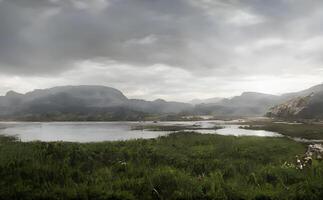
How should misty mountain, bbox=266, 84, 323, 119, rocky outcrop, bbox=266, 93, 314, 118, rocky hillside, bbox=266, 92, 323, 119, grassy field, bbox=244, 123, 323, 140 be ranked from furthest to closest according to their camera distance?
rocky outcrop, bbox=266, 93, 314, 118 < misty mountain, bbox=266, 84, 323, 119 < rocky hillside, bbox=266, 92, 323, 119 < grassy field, bbox=244, 123, 323, 140

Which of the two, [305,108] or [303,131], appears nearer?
[303,131]

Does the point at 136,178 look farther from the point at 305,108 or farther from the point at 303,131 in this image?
the point at 305,108

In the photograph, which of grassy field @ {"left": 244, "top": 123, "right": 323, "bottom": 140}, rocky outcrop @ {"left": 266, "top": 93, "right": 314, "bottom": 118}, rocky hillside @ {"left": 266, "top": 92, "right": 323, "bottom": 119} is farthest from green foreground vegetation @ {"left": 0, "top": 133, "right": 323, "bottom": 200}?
rocky outcrop @ {"left": 266, "top": 93, "right": 314, "bottom": 118}

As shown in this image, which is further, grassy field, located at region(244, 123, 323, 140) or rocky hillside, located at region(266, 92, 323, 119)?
rocky hillside, located at region(266, 92, 323, 119)

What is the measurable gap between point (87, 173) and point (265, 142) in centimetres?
3060

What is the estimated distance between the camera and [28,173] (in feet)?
70.5

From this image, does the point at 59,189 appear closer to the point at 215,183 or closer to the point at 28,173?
the point at 28,173

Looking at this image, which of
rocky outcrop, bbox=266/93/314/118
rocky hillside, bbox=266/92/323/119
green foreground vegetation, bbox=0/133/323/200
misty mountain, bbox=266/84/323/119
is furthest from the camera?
rocky outcrop, bbox=266/93/314/118

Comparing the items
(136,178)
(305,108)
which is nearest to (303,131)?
(136,178)

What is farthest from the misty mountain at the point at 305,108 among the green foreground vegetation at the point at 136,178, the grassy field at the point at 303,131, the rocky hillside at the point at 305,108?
the green foreground vegetation at the point at 136,178

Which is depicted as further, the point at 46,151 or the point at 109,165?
the point at 46,151

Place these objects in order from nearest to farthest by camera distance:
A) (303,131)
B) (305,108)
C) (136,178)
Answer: (136,178), (303,131), (305,108)

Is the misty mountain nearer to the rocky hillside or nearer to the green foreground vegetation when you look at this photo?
the rocky hillside

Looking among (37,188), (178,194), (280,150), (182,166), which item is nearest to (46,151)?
(37,188)
